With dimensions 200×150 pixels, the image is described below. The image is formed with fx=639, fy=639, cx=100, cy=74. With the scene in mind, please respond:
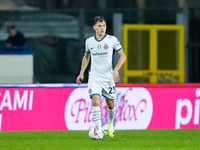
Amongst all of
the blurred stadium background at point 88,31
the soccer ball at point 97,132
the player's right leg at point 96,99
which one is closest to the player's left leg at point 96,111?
the player's right leg at point 96,99

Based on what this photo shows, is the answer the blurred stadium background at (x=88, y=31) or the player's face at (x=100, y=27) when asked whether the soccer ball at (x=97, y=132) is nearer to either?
the player's face at (x=100, y=27)

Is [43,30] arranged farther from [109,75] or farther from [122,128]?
[109,75]

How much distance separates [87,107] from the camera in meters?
13.2

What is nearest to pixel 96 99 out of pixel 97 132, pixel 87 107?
pixel 97 132

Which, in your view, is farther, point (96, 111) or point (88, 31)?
point (88, 31)

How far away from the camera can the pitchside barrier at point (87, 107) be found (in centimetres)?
1305

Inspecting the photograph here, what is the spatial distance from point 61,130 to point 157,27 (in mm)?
5659

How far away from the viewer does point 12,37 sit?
1656cm

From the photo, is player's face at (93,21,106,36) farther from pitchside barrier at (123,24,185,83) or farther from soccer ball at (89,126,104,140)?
pitchside barrier at (123,24,185,83)

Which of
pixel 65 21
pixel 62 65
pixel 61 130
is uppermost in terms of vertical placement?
pixel 65 21

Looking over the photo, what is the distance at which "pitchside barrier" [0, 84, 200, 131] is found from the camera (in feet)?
42.8

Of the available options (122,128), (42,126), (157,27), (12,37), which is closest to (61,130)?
(42,126)

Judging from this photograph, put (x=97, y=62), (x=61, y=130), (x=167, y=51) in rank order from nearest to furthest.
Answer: (x=97, y=62)
(x=61, y=130)
(x=167, y=51)

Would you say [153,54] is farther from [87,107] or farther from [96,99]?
[96,99]
